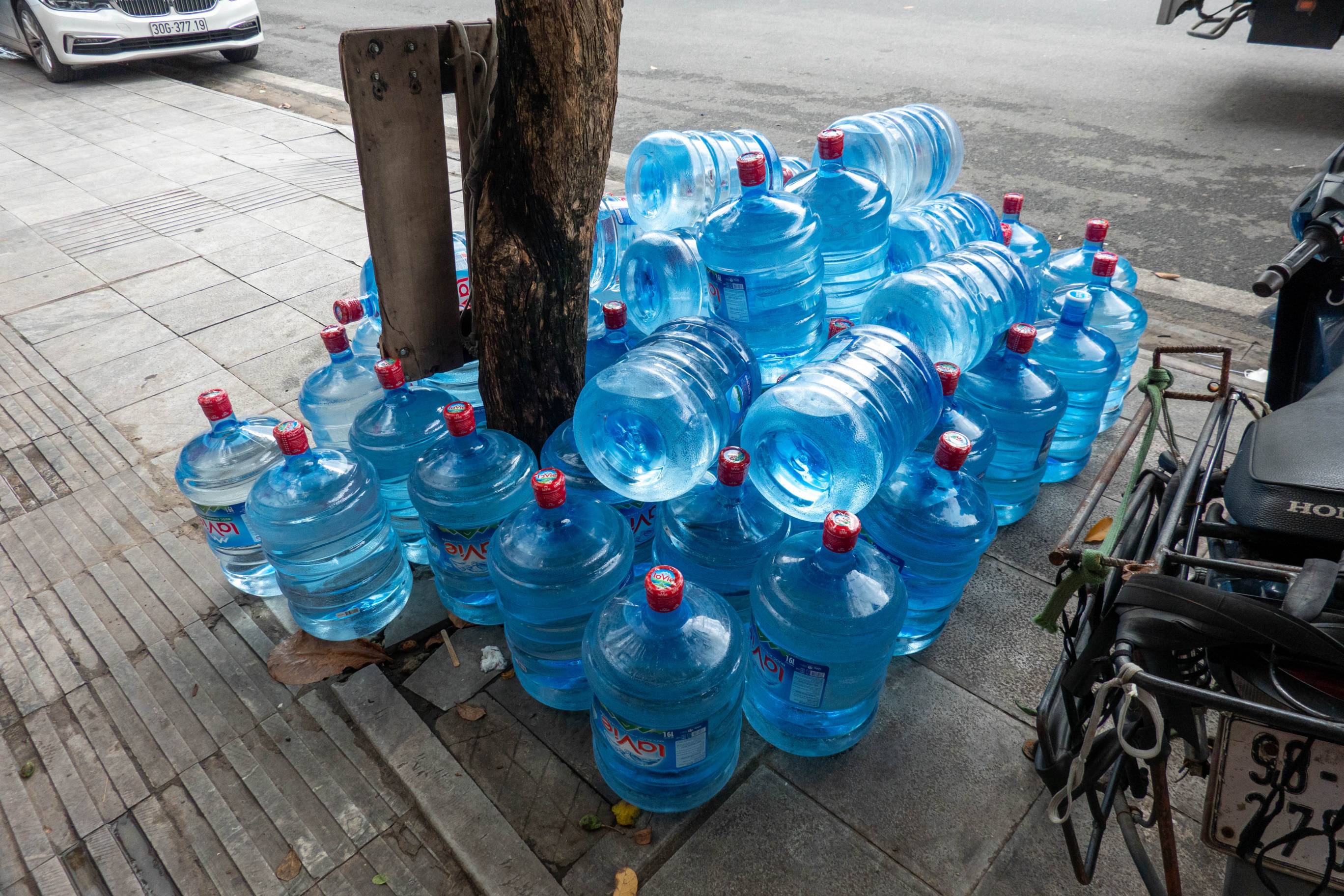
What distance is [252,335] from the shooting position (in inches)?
194

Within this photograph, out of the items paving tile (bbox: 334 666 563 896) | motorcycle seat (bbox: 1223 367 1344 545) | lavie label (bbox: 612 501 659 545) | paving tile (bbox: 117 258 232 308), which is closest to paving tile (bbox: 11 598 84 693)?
paving tile (bbox: 334 666 563 896)

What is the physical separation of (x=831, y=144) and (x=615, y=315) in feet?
4.03

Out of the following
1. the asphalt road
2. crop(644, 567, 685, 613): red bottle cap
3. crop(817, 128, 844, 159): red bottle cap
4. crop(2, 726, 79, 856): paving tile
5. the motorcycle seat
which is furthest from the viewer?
the asphalt road

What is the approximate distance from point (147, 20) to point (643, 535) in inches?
452

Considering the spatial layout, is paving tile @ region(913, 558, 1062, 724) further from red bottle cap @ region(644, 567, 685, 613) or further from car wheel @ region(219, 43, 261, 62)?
car wheel @ region(219, 43, 261, 62)

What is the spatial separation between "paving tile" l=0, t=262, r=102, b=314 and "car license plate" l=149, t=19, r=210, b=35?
6284 millimetres

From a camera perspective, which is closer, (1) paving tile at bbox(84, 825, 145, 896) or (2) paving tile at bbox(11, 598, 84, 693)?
(1) paving tile at bbox(84, 825, 145, 896)

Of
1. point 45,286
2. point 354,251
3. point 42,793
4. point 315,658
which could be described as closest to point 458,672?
point 315,658

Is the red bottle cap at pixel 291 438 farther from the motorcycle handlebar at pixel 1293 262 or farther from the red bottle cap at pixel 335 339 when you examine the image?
the motorcycle handlebar at pixel 1293 262

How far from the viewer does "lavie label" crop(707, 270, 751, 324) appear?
304cm

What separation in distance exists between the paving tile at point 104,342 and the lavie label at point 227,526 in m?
2.53

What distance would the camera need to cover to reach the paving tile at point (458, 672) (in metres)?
2.66

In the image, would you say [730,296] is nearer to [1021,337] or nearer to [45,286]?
[1021,337]

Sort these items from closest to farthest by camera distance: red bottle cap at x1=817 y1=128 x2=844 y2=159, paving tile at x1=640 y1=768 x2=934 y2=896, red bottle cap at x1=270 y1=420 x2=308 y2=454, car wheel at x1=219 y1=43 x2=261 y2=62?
paving tile at x1=640 y1=768 x2=934 y2=896 < red bottle cap at x1=270 y1=420 x2=308 y2=454 < red bottle cap at x1=817 y1=128 x2=844 y2=159 < car wheel at x1=219 y1=43 x2=261 y2=62
